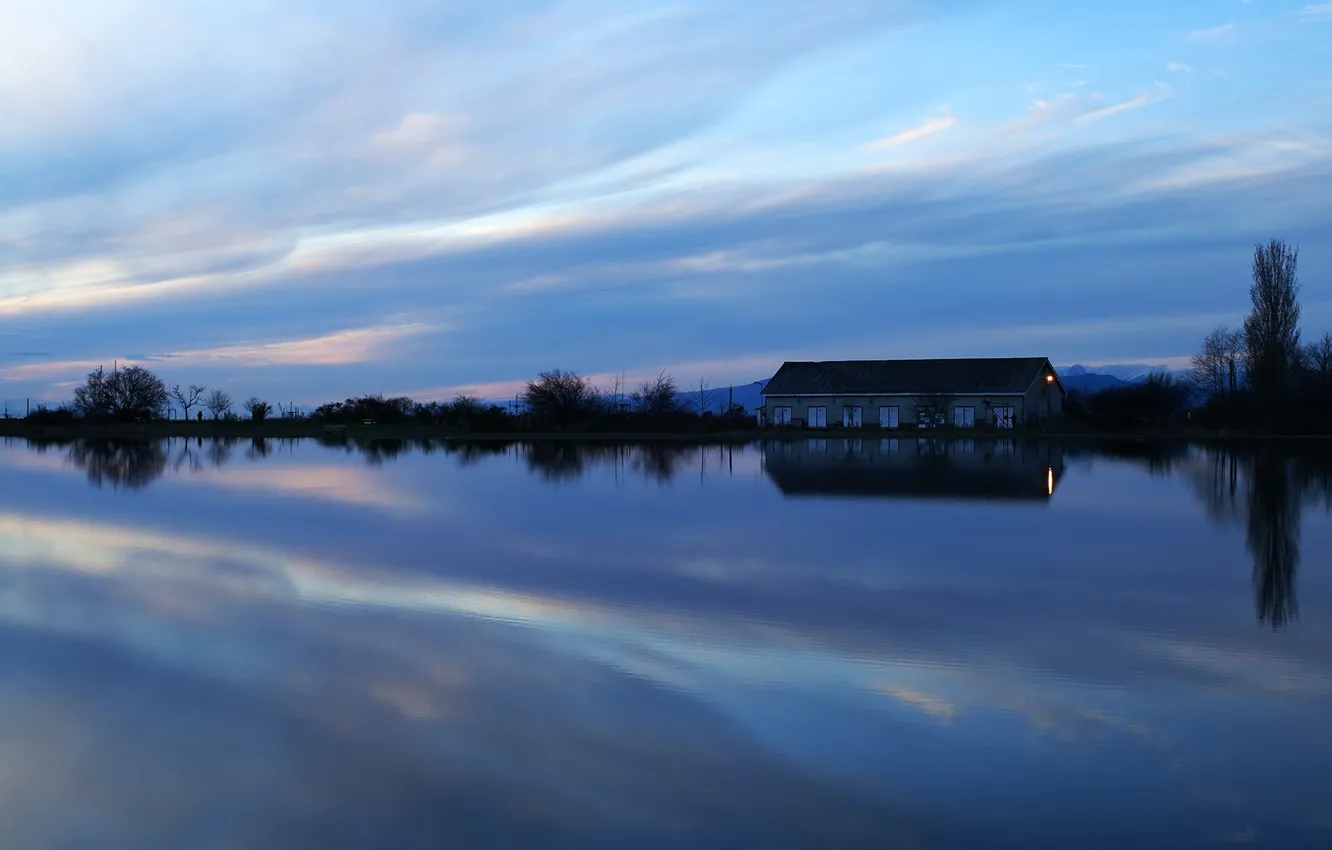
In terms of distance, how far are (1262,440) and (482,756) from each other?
40506mm

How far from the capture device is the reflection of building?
17.9m

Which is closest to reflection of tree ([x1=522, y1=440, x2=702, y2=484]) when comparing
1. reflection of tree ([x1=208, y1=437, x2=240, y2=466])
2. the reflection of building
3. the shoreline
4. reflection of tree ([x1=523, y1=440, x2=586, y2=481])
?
reflection of tree ([x1=523, y1=440, x2=586, y2=481])

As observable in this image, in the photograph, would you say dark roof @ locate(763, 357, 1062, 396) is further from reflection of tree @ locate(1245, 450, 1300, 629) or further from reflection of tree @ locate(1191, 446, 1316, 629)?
reflection of tree @ locate(1245, 450, 1300, 629)

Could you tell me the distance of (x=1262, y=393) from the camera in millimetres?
45688

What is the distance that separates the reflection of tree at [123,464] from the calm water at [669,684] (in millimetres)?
9020

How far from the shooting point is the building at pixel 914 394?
165ft

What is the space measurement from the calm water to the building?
37.7m

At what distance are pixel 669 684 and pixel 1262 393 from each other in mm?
46379

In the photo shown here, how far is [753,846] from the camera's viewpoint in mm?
3889

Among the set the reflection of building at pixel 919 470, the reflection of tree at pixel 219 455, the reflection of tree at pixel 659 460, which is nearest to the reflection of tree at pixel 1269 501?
the reflection of building at pixel 919 470

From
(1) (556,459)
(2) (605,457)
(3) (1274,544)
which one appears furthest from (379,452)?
(3) (1274,544)

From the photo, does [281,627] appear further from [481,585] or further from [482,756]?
[482,756]

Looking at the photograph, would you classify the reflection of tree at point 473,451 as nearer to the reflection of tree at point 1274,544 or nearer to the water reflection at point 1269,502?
the water reflection at point 1269,502

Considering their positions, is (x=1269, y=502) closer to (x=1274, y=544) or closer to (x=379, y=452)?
(x=1274, y=544)
